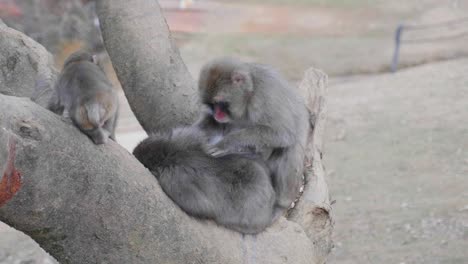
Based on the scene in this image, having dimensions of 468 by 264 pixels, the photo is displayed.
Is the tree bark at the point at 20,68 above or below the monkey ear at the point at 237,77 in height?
above

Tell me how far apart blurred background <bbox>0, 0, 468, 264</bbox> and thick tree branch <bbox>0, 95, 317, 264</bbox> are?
364 centimetres

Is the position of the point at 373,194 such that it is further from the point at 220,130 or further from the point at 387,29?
the point at 387,29

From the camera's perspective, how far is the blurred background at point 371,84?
7.18m

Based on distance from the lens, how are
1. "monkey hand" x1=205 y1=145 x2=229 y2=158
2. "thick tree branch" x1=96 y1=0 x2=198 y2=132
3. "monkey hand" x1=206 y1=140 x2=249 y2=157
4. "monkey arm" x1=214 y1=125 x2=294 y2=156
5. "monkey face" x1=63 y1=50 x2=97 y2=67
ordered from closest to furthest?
"monkey face" x1=63 y1=50 x2=97 y2=67
"monkey hand" x1=205 y1=145 x2=229 y2=158
"monkey hand" x1=206 y1=140 x2=249 y2=157
"monkey arm" x1=214 y1=125 x2=294 y2=156
"thick tree branch" x1=96 y1=0 x2=198 y2=132

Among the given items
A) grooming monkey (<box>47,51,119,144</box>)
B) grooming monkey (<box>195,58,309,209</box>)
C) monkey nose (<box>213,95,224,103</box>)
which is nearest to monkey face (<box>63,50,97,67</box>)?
grooming monkey (<box>47,51,119,144</box>)

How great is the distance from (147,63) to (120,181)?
1.61 metres

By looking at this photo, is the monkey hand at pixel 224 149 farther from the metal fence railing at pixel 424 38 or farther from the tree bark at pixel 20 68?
the metal fence railing at pixel 424 38

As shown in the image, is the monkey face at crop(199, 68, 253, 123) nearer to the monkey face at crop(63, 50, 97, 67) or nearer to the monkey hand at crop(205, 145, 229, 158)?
the monkey hand at crop(205, 145, 229, 158)

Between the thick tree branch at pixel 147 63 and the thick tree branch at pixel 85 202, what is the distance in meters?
1.17

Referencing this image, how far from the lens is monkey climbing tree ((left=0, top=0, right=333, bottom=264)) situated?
8.57ft

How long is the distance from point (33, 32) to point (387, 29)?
790 centimetres

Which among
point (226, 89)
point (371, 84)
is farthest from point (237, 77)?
point (371, 84)

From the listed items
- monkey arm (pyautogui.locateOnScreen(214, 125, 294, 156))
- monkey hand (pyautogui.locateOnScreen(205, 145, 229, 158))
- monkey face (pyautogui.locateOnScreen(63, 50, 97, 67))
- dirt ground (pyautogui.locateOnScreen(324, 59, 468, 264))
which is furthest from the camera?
dirt ground (pyautogui.locateOnScreen(324, 59, 468, 264))

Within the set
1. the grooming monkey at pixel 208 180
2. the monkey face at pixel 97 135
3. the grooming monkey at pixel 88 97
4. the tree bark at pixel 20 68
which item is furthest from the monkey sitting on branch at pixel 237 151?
the tree bark at pixel 20 68
